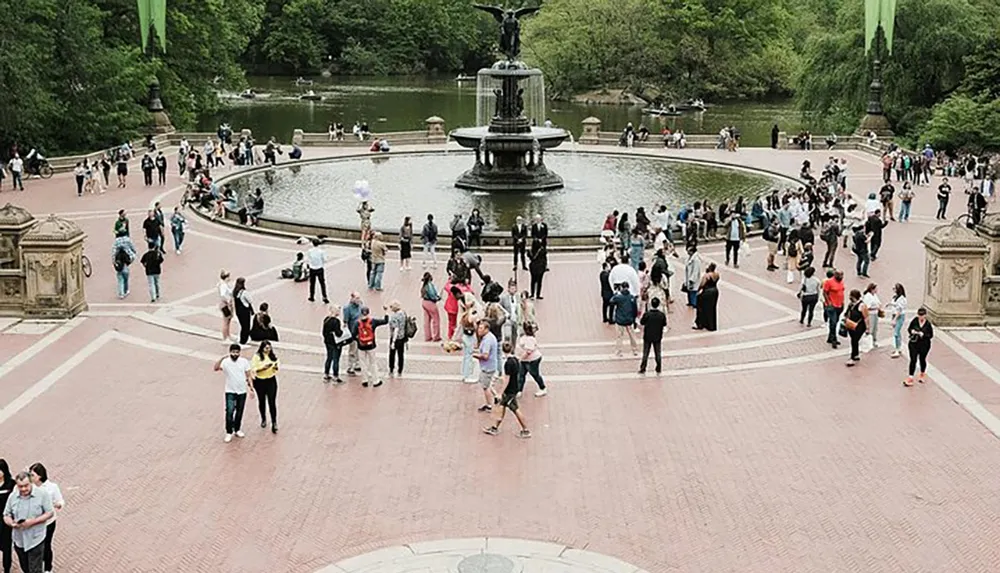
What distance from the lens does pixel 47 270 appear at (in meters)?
22.7

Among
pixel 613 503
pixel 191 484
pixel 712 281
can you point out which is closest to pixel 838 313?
pixel 712 281

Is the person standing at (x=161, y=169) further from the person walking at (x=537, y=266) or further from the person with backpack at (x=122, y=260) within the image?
the person walking at (x=537, y=266)

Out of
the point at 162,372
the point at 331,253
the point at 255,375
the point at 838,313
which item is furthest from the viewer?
the point at 331,253

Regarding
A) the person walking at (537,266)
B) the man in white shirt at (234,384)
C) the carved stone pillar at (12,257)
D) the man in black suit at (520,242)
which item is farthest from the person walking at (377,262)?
the man in white shirt at (234,384)

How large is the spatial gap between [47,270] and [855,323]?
15060mm

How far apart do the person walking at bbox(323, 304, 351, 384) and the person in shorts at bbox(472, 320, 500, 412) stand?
238 cm

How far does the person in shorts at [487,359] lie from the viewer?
17109 mm

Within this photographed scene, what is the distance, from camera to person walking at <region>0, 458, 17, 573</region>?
1164cm

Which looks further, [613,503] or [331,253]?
[331,253]

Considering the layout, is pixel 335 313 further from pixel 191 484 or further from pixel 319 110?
pixel 319 110

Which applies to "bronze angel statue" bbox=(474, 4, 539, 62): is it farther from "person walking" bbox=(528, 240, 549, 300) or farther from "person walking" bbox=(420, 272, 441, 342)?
"person walking" bbox=(420, 272, 441, 342)

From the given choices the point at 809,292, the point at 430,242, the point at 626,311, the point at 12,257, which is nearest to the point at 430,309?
the point at 626,311

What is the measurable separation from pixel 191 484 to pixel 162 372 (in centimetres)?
542

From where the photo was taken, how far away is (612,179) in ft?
145
